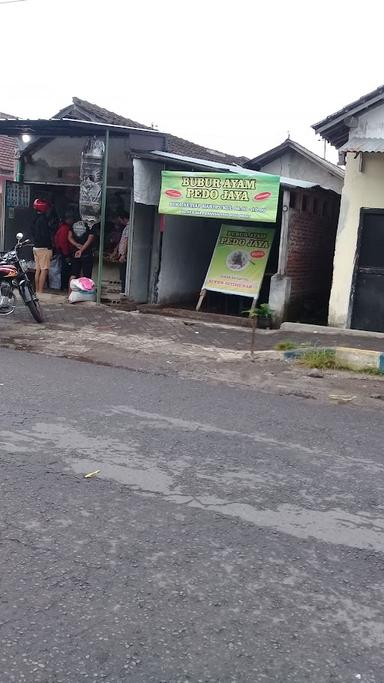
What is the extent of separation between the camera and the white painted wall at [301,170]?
19.5 meters

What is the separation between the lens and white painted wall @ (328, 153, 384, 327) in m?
11.6

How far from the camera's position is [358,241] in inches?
468

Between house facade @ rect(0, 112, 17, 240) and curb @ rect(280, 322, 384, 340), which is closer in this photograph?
curb @ rect(280, 322, 384, 340)

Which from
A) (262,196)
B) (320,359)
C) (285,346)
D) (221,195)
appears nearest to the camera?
(320,359)

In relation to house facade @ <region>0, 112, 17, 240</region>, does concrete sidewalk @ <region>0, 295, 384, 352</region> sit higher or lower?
lower

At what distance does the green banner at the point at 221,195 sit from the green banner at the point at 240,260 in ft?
4.47

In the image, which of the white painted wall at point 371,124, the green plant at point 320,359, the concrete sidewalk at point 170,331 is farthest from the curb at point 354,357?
the white painted wall at point 371,124

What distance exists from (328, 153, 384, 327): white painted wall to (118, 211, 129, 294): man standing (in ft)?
15.3

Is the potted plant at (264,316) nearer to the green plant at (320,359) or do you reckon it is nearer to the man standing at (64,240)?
the green plant at (320,359)

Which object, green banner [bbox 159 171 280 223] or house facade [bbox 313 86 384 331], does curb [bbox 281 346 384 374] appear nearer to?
house facade [bbox 313 86 384 331]

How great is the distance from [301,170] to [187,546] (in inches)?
703

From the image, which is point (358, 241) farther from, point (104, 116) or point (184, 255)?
point (104, 116)

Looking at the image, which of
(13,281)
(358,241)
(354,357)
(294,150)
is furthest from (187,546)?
(294,150)

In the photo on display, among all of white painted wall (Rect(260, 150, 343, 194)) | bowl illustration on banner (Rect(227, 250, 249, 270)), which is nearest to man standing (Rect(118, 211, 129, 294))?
bowl illustration on banner (Rect(227, 250, 249, 270))
